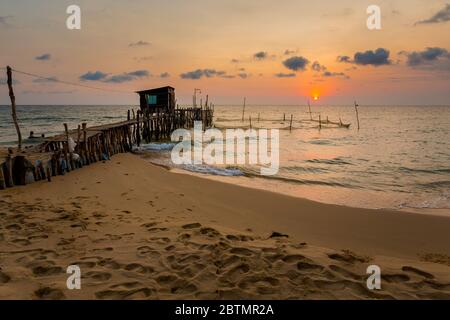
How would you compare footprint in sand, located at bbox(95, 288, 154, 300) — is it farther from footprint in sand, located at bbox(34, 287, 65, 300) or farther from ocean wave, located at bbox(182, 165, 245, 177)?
ocean wave, located at bbox(182, 165, 245, 177)

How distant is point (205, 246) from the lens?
541cm

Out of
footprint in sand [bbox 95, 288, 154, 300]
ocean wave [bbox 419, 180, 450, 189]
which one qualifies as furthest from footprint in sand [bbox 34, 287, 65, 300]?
ocean wave [bbox 419, 180, 450, 189]

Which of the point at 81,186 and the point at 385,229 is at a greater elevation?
the point at 81,186

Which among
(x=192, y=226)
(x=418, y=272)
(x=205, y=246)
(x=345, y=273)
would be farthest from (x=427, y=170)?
(x=205, y=246)

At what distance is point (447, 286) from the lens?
4.21 meters

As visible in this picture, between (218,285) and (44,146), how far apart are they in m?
11.2

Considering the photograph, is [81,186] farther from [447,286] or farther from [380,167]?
[380,167]

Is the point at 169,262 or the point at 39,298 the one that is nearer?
the point at 39,298

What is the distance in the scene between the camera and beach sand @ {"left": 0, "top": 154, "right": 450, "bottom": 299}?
4.10 m

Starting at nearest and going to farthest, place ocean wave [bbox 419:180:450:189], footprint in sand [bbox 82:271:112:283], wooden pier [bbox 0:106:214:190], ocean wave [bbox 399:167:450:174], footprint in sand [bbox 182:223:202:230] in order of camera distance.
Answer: footprint in sand [bbox 82:271:112:283], footprint in sand [bbox 182:223:202:230], wooden pier [bbox 0:106:214:190], ocean wave [bbox 419:180:450:189], ocean wave [bbox 399:167:450:174]

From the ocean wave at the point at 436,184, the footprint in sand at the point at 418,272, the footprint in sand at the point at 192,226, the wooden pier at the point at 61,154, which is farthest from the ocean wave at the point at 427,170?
the wooden pier at the point at 61,154

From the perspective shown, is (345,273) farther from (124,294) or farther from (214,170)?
(214,170)

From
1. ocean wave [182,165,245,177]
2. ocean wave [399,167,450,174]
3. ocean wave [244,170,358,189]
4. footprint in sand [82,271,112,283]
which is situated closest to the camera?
footprint in sand [82,271,112,283]
